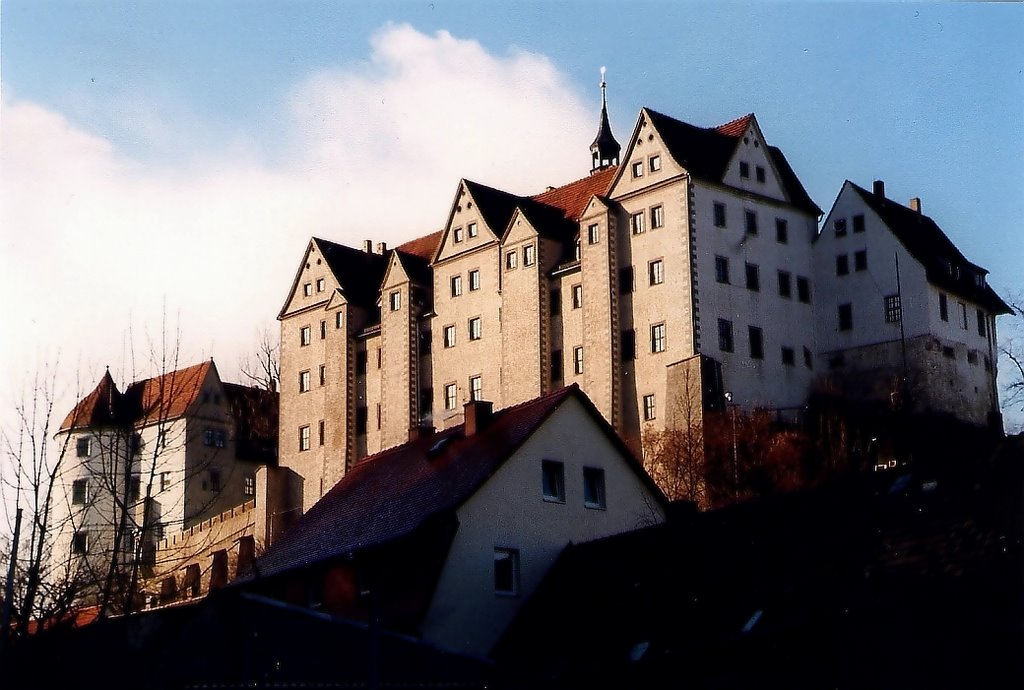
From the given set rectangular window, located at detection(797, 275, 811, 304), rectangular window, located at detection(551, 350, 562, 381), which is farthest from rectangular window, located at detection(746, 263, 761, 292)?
rectangular window, located at detection(551, 350, 562, 381)

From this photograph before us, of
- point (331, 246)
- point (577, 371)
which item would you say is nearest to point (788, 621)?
point (577, 371)

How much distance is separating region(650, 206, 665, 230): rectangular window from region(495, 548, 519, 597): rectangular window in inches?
1720

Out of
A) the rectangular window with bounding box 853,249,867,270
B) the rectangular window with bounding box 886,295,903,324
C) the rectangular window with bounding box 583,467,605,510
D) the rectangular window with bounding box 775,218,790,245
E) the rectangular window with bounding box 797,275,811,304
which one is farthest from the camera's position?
the rectangular window with bounding box 797,275,811,304

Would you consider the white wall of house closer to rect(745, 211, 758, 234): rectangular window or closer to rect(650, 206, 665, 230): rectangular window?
rect(650, 206, 665, 230): rectangular window

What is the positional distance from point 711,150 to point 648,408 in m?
13.3

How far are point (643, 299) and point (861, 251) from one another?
11.8 meters

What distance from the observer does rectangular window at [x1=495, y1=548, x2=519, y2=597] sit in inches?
1538

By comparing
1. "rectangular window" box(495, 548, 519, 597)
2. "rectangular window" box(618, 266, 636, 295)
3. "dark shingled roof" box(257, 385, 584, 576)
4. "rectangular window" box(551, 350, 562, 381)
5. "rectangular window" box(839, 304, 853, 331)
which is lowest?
"rectangular window" box(495, 548, 519, 597)

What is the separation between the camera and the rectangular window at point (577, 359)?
8231 cm

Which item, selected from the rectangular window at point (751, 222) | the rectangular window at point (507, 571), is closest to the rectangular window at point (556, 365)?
the rectangular window at point (751, 222)

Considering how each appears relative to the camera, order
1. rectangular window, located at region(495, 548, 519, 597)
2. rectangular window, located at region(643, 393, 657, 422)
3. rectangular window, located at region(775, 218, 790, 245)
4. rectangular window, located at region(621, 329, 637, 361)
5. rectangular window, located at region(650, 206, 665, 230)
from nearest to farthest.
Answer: rectangular window, located at region(495, 548, 519, 597) < rectangular window, located at region(643, 393, 657, 422) < rectangular window, located at region(621, 329, 637, 361) < rectangular window, located at region(650, 206, 665, 230) < rectangular window, located at region(775, 218, 790, 245)

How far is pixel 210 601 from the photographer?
28797 millimetres

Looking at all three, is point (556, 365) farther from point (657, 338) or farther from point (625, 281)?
point (657, 338)

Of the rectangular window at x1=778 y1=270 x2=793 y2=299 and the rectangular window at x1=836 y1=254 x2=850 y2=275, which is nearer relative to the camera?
the rectangular window at x1=778 y1=270 x2=793 y2=299
